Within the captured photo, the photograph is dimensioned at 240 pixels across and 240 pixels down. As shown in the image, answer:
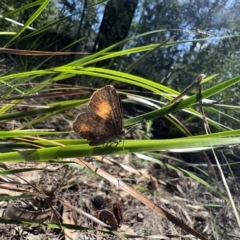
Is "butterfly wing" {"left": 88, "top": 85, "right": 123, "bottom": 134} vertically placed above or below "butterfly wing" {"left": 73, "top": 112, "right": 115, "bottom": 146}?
above

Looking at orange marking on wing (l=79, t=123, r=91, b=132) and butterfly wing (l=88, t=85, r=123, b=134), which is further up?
butterfly wing (l=88, t=85, r=123, b=134)

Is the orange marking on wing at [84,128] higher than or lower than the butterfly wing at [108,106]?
lower
